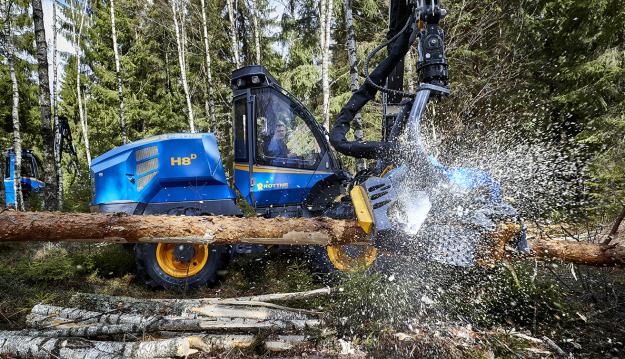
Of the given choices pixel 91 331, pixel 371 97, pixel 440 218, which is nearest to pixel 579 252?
pixel 440 218

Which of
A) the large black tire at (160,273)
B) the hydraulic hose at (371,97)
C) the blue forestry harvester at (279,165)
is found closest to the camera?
the blue forestry harvester at (279,165)

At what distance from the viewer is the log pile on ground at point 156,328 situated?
276cm

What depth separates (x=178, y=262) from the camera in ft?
15.4

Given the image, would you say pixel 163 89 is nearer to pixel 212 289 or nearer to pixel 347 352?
pixel 212 289

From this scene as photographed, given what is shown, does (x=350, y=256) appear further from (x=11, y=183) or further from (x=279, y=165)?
(x=11, y=183)

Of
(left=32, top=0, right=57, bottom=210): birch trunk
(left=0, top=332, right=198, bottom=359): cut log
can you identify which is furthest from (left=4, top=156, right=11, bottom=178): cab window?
(left=0, top=332, right=198, bottom=359): cut log

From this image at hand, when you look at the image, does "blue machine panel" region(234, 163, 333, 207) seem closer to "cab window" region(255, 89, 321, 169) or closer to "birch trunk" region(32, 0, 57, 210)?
"cab window" region(255, 89, 321, 169)

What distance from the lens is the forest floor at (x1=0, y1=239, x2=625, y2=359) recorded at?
2863 millimetres

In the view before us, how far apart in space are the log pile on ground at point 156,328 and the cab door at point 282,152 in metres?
1.70

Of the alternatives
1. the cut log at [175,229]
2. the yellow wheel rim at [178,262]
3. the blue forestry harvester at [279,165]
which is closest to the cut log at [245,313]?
the cut log at [175,229]

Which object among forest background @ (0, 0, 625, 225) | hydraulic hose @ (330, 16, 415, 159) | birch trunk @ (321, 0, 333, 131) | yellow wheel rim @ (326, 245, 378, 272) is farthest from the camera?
birch trunk @ (321, 0, 333, 131)

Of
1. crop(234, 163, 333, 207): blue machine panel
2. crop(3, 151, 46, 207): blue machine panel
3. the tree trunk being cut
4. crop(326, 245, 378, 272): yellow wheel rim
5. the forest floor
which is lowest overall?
the forest floor

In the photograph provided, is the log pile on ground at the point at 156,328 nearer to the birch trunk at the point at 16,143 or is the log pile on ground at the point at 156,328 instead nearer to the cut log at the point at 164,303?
the cut log at the point at 164,303

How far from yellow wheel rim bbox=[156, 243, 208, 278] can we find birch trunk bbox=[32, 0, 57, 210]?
503 cm
